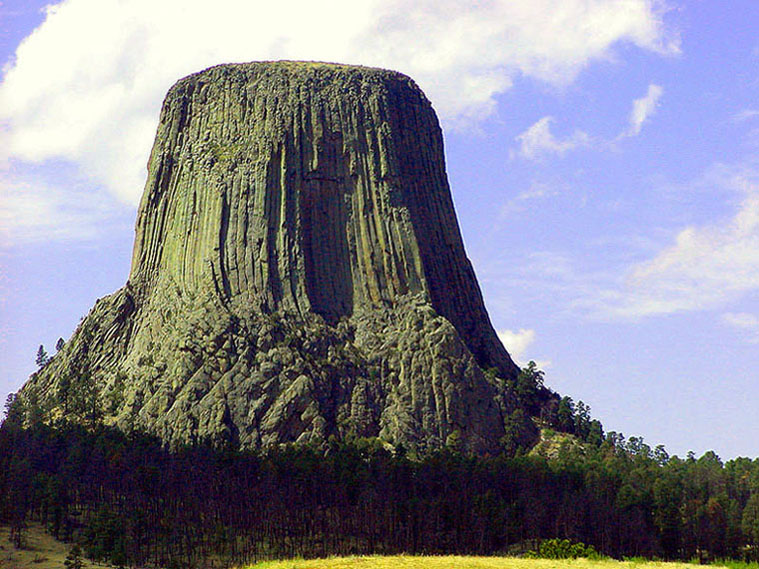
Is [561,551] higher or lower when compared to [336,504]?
→ lower

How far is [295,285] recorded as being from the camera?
472 feet

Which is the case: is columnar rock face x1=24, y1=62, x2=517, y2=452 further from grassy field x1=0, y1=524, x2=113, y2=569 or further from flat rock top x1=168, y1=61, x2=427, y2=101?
grassy field x1=0, y1=524, x2=113, y2=569

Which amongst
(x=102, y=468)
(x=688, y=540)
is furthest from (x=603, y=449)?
(x=102, y=468)

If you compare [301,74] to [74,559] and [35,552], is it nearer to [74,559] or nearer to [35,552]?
[35,552]

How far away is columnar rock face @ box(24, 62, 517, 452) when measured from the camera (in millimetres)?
133750

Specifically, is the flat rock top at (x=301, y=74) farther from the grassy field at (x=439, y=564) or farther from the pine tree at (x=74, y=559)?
the grassy field at (x=439, y=564)

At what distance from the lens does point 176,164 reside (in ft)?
501

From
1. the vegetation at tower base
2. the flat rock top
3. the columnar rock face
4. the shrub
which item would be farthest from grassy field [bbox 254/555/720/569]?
the flat rock top

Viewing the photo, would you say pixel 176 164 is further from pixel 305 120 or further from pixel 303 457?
pixel 303 457

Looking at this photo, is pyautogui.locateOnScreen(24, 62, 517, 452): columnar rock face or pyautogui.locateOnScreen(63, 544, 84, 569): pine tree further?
pyautogui.locateOnScreen(24, 62, 517, 452): columnar rock face

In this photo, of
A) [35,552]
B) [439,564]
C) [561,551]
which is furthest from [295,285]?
[439,564]

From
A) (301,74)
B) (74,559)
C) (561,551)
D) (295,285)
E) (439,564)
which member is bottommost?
(439,564)

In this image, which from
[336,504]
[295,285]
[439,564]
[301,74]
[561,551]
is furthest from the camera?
[301,74]

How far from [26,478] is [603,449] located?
67098 millimetres
